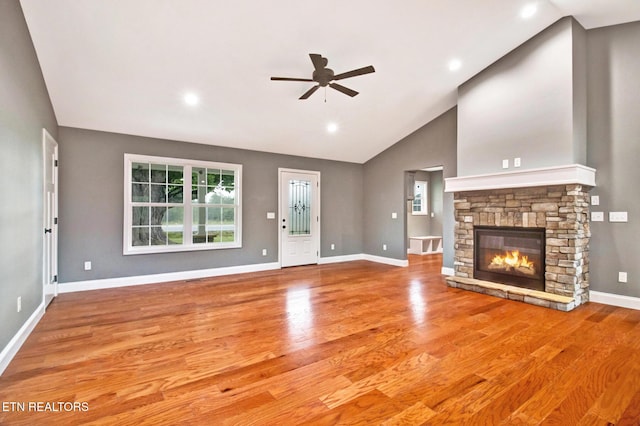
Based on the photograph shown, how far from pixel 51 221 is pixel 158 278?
5.58 ft

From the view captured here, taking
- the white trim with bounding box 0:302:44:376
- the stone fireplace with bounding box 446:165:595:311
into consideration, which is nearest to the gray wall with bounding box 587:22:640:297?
the stone fireplace with bounding box 446:165:595:311

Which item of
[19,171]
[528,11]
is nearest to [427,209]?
[528,11]

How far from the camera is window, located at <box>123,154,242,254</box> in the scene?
5.11m

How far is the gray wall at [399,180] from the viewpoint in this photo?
18.9 ft

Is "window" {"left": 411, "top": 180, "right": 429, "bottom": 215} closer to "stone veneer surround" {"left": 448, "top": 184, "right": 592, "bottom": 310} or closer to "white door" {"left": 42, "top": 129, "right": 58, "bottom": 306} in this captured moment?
"stone veneer surround" {"left": 448, "top": 184, "right": 592, "bottom": 310}

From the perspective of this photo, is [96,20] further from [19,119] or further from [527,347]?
[527,347]

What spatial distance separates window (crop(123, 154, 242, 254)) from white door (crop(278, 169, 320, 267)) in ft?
3.26

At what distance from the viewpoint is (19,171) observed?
281 centimetres

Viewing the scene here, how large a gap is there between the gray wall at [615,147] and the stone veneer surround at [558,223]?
183 mm

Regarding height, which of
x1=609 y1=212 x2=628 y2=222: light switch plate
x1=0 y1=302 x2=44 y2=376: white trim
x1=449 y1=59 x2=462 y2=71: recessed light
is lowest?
x1=0 y1=302 x2=44 y2=376: white trim

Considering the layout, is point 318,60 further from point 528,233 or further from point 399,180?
point 399,180

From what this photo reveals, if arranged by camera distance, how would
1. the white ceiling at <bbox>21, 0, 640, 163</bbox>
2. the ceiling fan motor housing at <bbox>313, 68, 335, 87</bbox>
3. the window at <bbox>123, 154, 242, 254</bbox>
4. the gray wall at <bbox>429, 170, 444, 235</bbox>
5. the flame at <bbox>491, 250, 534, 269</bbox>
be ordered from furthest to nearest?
the gray wall at <bbox>429, 170, 444, 235</bbox> < the window at <bbox>123, 154, 242, 254</bbox> < the flame at <bbox>491, 250, 534, 269</bbox> < the ceiling fan motor housing at <bbox>313, 68, 335, 87</bbox> < the white ceiling at <bbox>21, 0, 640, 163</bbox>

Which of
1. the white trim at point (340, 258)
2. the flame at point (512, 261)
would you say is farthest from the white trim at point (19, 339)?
the flame at point (512, 261)

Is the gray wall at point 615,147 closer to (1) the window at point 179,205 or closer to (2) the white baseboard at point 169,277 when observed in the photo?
(2) the white baseboard at point 169,277
